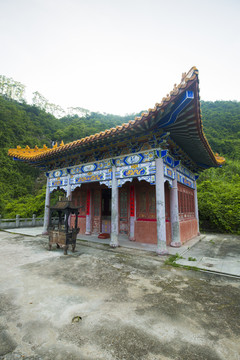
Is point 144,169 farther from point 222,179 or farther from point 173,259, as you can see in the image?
point 222,179

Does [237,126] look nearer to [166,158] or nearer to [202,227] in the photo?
[202,227]

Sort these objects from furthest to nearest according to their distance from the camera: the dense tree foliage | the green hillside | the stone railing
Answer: the stone railing < the green hillside < the dense tree foliage

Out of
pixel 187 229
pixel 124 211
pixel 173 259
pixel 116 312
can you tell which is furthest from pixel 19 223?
pixel 116 312

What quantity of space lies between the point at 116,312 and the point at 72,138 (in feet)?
143

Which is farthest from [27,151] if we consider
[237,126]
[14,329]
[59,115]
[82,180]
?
[59,115]

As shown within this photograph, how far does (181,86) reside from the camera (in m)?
3.80

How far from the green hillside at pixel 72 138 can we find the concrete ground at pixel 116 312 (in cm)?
897

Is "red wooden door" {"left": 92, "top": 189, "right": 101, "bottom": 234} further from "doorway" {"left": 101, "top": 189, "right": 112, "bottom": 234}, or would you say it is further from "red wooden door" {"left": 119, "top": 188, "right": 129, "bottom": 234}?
"red wooden door" {"left": 119, "top": 188, "right": 129, "bottom": 234}

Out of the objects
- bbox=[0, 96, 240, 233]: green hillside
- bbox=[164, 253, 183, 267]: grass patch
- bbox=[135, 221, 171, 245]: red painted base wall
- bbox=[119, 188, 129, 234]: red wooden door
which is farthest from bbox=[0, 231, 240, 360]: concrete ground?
bbox=[0, 96, 240, 233]: green hillside

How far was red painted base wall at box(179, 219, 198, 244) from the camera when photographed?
291 inches

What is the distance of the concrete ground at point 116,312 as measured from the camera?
1.84 m

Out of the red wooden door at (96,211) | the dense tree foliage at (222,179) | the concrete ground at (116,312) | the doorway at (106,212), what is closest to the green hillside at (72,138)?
the dense tree foliage at (222,179)

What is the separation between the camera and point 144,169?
6.09 m

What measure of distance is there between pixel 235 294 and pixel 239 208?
32.0 ft
